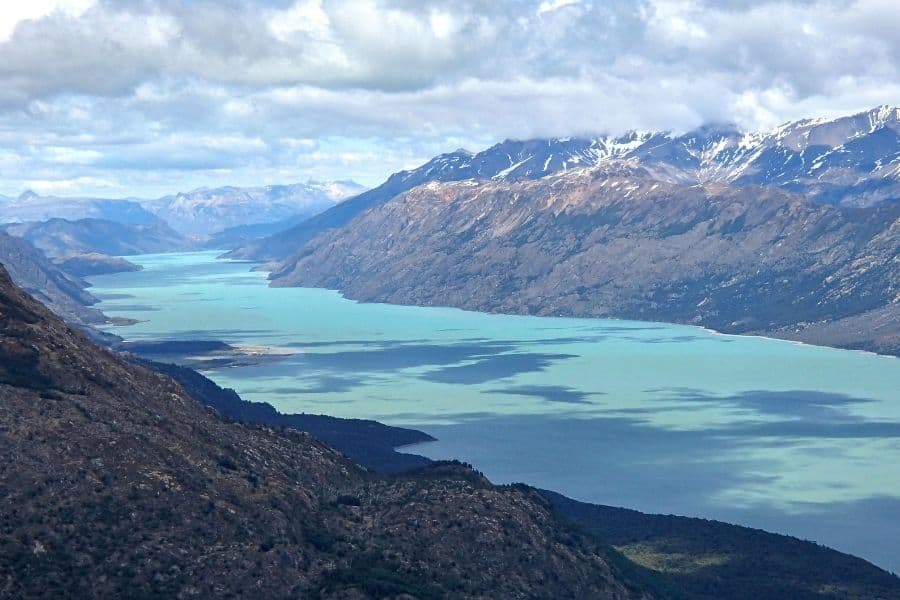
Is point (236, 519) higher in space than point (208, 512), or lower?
lower

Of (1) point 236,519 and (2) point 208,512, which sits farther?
(1) point 236,519

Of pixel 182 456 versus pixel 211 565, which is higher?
pixel 182 456

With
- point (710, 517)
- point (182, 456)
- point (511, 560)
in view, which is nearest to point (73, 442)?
point (182, 456)

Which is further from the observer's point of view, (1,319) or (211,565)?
(1,319)

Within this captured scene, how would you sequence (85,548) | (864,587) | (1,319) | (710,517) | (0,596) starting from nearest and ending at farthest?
(0,596) < (85,548) < (1,319) < (864,587) < (710,517)

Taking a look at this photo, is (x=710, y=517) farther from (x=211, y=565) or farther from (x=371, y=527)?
(x=211, y=565)

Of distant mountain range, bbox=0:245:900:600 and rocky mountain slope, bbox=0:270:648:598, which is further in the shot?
distant mountain range, bbox=0:245:900:600

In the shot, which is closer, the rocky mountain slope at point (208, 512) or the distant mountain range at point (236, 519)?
the rocky mountain slope at point (208, 512)

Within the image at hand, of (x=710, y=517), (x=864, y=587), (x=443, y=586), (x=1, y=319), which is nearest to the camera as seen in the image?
(x=443, y=586)
